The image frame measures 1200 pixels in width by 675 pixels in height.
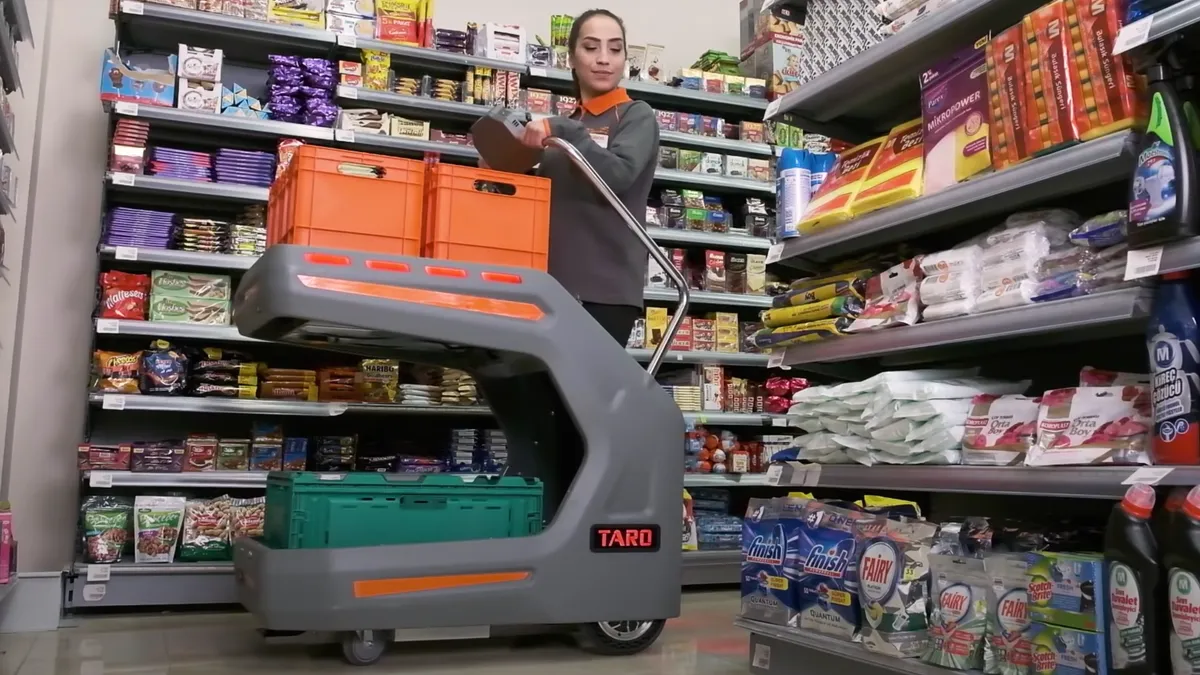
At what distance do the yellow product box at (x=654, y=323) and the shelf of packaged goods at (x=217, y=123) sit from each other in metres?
1.70

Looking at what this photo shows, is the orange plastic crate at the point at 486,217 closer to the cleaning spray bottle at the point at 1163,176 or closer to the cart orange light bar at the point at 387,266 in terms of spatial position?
the cart orange light bar at the point at 387,266

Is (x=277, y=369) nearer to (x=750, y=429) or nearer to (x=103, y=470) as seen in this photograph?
(x=103, y=470)

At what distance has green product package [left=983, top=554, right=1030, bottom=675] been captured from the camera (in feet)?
5.96

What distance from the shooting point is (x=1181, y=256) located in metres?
1.62

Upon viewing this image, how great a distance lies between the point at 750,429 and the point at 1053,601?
339 cm

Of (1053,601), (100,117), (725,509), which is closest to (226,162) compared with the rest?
(100,117)

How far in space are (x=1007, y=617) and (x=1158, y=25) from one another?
110 cm

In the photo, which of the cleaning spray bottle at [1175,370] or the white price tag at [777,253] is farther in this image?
the white price tag at [777,253]

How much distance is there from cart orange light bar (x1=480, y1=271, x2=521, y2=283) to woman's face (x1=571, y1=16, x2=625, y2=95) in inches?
33.0

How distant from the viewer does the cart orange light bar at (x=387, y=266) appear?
8.05 feet

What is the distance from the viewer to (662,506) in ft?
9.32

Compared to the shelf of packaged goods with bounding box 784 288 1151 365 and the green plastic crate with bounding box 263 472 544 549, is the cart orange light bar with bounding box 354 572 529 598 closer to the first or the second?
the green plastic crate with bounding box 263 472 544 549

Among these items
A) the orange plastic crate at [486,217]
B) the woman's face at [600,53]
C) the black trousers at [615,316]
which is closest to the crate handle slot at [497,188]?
the orange plastic crate at [486,217]

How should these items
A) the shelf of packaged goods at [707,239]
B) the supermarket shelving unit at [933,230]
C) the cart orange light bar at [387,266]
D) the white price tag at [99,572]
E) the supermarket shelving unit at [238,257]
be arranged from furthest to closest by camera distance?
the shelf of packaged goods at [707,239] → the supermarket shelving unit at [238,257] → the white price tag at [99,572] → the cart orange light bar at [387,266] → the supermarket shelving unit at [933,230]
